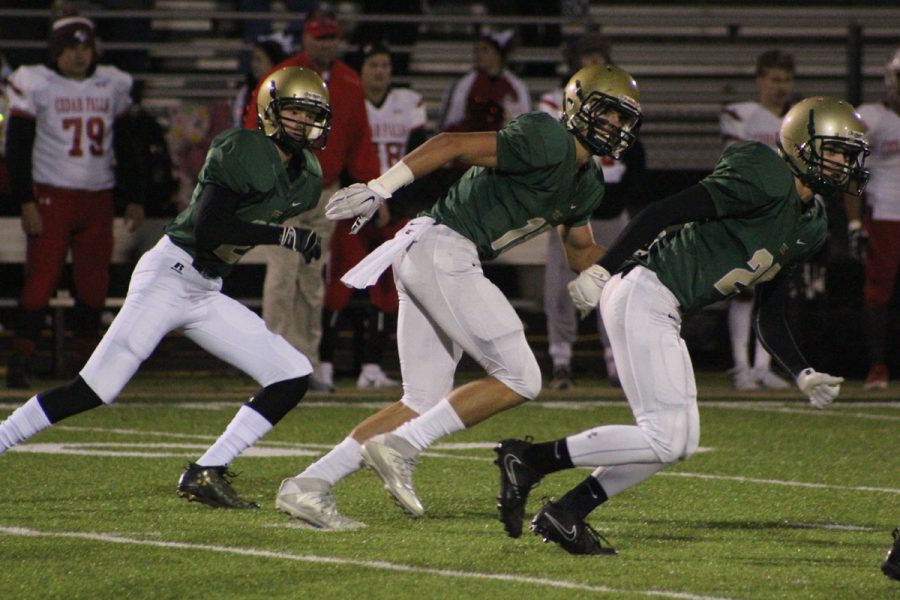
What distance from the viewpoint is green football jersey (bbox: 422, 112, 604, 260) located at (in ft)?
15.6

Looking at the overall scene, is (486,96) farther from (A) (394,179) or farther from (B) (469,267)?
(A) (394,179)

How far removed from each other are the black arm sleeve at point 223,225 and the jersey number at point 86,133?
365 centimetres

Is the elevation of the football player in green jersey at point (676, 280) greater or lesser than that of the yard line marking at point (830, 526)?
greater

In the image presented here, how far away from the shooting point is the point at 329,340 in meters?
8.82

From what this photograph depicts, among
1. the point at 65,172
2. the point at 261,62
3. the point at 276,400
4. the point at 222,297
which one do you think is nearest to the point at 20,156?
the point at 65,172

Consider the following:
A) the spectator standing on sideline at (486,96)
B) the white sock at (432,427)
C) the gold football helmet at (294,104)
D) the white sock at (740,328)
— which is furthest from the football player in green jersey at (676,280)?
the spectator standing on sideline at (486,96)

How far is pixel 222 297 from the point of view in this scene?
210 inches

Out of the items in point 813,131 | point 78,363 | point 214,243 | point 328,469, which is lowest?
point 78,363

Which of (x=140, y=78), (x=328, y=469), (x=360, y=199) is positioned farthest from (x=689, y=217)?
(x=140, y=78)

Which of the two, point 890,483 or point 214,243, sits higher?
point 214,243

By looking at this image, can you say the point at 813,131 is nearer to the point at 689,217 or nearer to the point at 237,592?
the point at 689,217

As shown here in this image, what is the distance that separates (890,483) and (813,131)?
1.74m

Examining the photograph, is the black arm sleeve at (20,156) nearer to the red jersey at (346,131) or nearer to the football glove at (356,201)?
the red jersey at (346,131)

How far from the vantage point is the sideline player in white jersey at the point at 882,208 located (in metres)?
8.66
